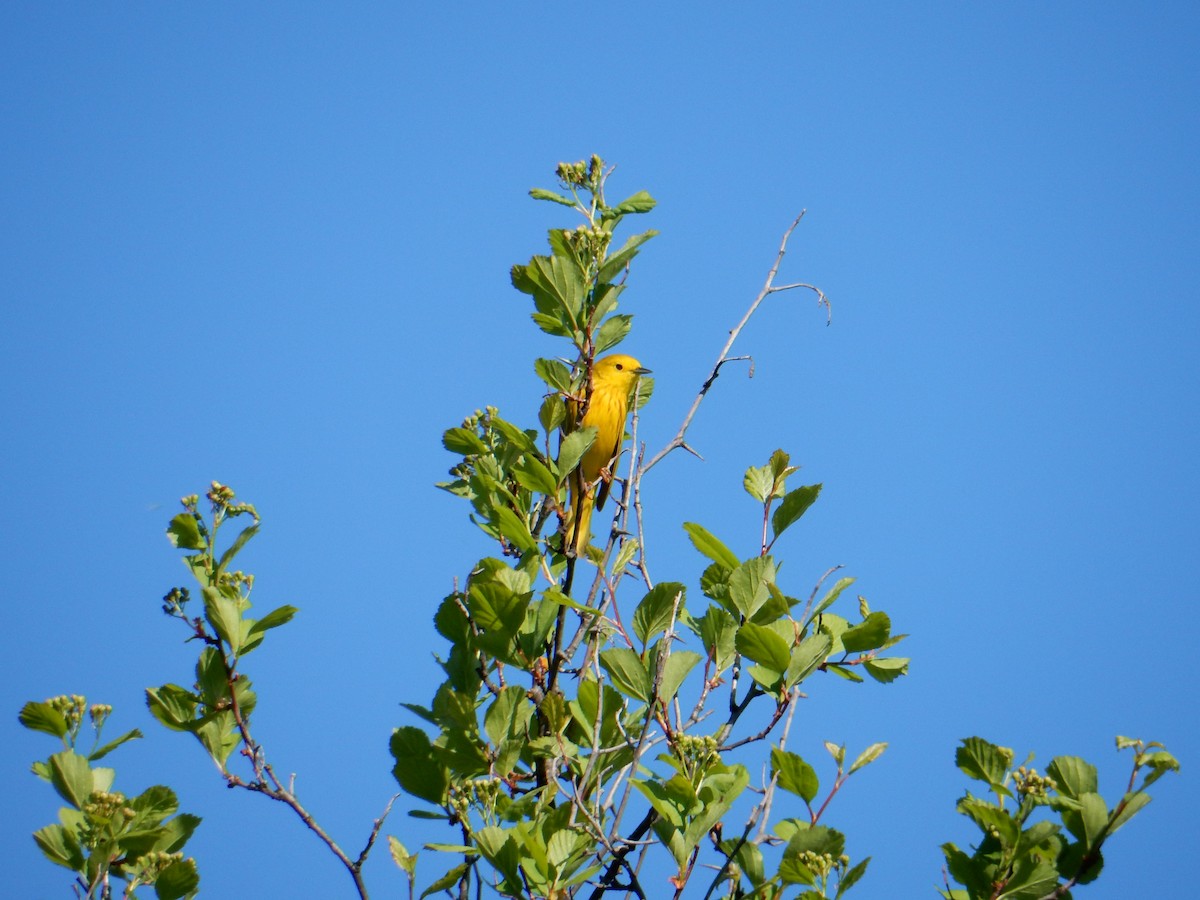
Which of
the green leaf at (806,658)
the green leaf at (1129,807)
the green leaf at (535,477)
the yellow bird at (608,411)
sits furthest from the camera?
the yellow bird at (608,411)

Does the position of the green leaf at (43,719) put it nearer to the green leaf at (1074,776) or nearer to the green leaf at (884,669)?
the green leaf at (884,669)

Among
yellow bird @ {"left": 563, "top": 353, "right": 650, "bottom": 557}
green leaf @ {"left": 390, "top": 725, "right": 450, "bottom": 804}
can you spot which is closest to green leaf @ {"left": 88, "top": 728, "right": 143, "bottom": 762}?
green leaf @ {"left": 390, "top": 725, "right": 450, "bottom": 804}

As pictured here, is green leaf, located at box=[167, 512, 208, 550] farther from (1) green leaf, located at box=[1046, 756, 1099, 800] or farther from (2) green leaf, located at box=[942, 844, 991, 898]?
(1) green leaf, located at box=[1046, 756, 1099, 800]

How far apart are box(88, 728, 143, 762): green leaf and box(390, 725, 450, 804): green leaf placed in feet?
2.52

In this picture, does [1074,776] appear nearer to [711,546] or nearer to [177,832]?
[711,546]

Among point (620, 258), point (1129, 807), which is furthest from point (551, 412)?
point (1129, 807)

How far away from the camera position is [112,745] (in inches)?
117

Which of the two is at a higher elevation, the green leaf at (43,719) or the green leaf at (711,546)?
the green leaf at (711,546)

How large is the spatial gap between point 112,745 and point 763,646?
188 cm

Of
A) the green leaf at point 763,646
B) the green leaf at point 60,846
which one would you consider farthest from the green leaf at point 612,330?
the green leaf at point 60,846

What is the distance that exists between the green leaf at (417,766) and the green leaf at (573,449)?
0.87 meters

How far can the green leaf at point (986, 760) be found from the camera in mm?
2892

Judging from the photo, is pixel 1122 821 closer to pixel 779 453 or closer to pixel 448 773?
pixel 779 453

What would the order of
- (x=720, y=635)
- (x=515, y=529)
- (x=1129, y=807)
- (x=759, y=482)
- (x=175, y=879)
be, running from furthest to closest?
1. (x=759, y=482)
2. (x=515, y=529)
3. (x=720, y=635)
4. (x=175, y=879)
5. (x=1129, y=807)
